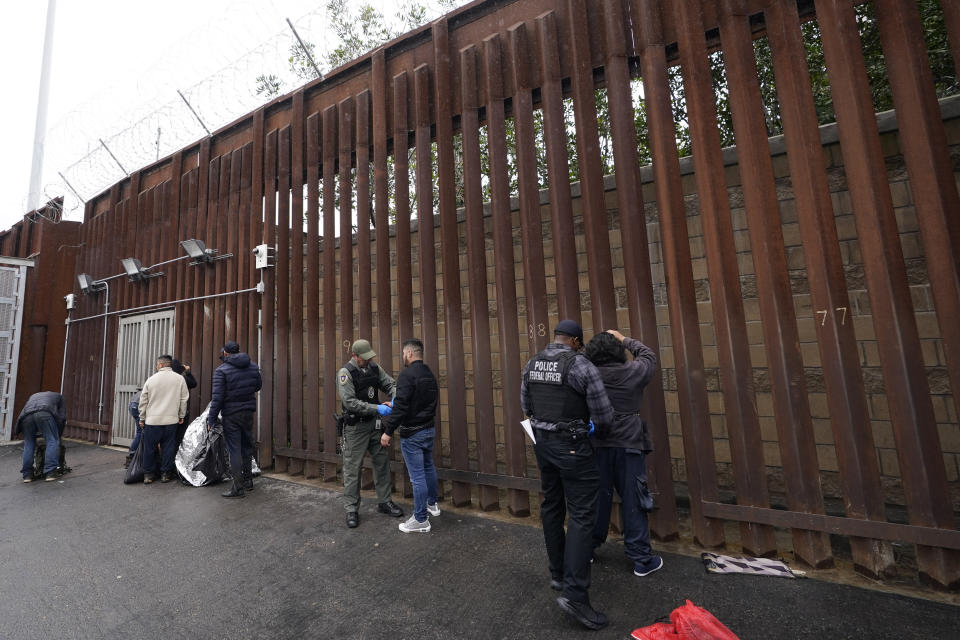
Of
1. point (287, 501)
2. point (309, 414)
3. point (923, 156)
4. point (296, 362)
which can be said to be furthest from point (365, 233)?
point (923, 156)

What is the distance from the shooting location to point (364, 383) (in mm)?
4352

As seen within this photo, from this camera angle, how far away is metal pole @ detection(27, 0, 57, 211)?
37.0 feet

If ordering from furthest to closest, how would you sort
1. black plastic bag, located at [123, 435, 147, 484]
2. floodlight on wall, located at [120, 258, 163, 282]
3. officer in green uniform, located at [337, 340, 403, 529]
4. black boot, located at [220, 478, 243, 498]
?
floodlight on wall, located at [120, 258, 163, 282], black plastic bag, located at [123, 435, 147, 484], black boot, located at [220, 478, 243, 498], officer in green uniform, located at [337, 340, 403, 529]

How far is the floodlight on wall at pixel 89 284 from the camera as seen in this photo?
29.3 feet

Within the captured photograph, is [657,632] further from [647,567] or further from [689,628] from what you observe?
[647,567]

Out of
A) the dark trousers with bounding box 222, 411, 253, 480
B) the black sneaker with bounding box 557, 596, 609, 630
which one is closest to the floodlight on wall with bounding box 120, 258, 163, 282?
the dark trousers with bounding box 222, 411, 253, 480

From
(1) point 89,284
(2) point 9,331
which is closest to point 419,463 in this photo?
(1) point 89,284

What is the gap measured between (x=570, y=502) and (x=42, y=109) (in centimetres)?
1824

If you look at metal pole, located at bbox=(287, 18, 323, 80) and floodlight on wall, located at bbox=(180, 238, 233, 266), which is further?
floodlight on wall, located at bbox=(180, 238, 233, 266)

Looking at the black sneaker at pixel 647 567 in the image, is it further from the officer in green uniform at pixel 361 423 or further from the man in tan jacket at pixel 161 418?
the man in tan jacket at pixel 161 418

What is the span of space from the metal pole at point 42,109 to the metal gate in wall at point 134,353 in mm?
6440

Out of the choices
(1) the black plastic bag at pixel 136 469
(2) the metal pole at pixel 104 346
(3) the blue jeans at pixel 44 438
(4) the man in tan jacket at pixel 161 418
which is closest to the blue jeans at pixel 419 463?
(4) the man in tan jacket at pixel 161 418

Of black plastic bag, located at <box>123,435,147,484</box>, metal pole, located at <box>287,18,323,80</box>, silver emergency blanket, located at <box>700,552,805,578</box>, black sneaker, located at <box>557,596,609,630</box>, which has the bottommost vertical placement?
silver emergency blanket, located at <box>700,552,805,578</box>

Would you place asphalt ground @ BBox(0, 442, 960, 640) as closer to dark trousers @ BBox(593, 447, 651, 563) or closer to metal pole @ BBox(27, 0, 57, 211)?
dark trousers @ BBox(593, 447, 651, 563)
